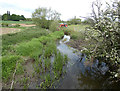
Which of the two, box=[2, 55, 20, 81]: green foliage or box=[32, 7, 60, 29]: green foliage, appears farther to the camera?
box=[32, 7, 60, 29]: green foliage

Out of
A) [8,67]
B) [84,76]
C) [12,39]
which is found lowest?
[84,76]

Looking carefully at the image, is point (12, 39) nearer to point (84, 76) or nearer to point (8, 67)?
point (8, 67)

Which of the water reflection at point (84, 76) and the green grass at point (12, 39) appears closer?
the water reflection at point (84, 76)

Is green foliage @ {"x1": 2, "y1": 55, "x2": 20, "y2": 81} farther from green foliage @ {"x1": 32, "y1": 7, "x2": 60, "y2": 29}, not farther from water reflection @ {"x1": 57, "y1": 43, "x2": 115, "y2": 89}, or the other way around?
green foliage @ {"x1": 32, "y1": 7, "x2": 60, "y2": 29}

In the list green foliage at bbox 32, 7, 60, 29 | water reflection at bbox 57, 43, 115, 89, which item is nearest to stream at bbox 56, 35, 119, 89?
water reflection at bbox 57, 43, 115, 89

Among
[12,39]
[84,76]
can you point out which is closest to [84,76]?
[84,76]

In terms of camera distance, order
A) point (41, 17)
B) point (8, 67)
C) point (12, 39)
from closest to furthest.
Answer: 1. point (8, 67)
2. point (12, 39)
3. point (41, 17)

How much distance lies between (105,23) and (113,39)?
1091 mm

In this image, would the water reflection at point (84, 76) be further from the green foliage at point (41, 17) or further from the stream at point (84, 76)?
the green foliage at point (41, 17)

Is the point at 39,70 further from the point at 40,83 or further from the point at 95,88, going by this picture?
the point at 95,88

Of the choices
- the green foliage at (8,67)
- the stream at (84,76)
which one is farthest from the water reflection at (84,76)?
the green foliage at (8,67)

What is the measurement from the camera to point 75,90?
5145mm

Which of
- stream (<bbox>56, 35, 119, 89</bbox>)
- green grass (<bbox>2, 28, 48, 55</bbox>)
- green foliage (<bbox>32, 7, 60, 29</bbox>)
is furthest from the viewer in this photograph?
green foliage (<bbox>32, 7, 60, 29</bbox>)

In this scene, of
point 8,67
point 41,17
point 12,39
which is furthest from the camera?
point 41,17
